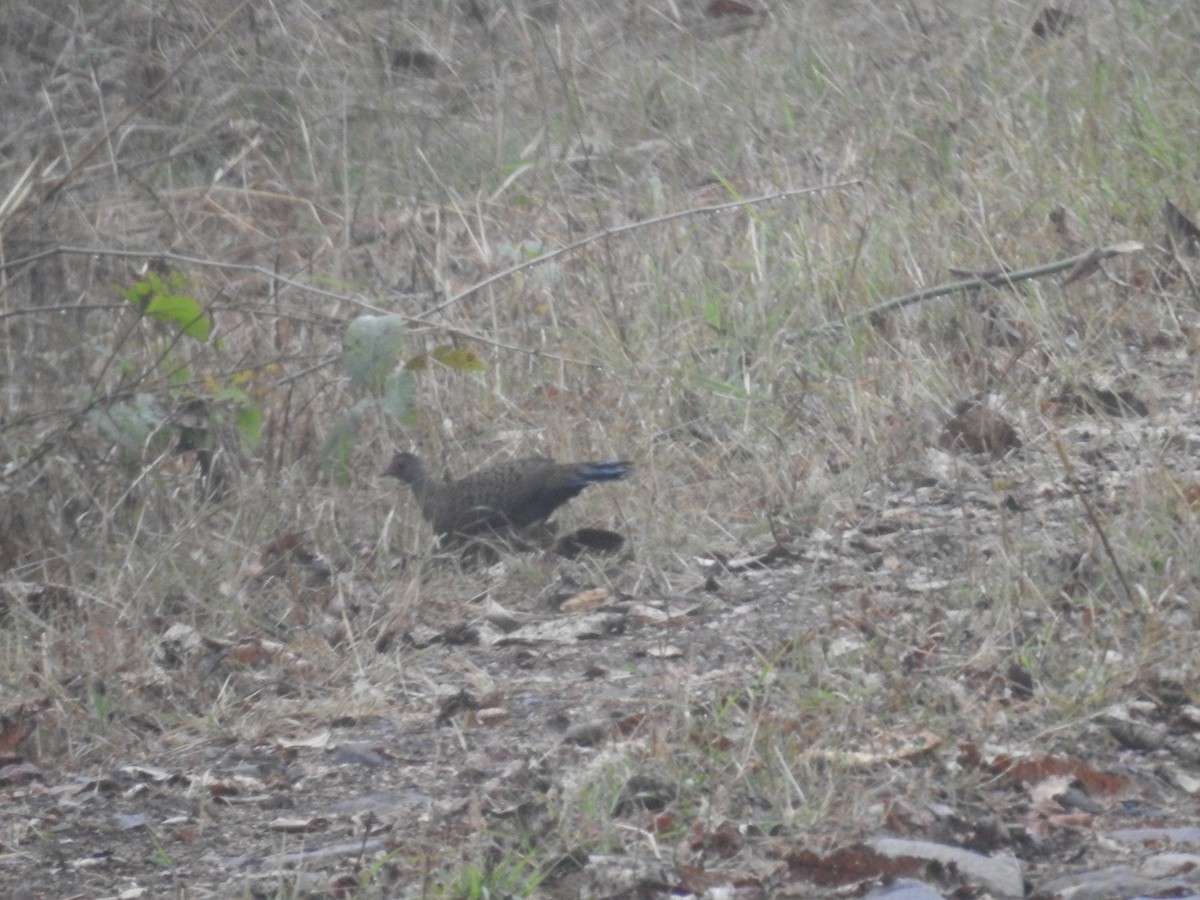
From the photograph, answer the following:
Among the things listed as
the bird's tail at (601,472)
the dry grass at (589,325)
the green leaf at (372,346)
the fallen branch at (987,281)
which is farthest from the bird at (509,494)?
the fallen branch at (987,281)

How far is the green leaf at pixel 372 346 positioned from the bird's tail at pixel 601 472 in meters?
0.70

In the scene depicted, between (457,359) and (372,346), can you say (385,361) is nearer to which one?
(372,346)

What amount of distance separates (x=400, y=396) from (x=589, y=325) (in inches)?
65.4

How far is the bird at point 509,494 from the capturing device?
19.1 ft

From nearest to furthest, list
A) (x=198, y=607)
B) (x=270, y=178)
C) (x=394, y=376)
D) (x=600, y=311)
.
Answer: (x=198, y=607)
(x=394, y=376)
(x=600, y=311)
(x=270, y=178)

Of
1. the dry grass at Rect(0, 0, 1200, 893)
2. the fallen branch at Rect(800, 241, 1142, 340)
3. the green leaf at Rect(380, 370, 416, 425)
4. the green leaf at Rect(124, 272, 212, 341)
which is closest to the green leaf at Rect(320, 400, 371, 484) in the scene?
the dry grass at Rect(0, 0, 1200, 893)

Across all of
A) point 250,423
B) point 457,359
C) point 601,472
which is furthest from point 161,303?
point 601,472

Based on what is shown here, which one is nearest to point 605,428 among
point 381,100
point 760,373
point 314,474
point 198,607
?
point 760,373

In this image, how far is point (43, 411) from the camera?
603 cm

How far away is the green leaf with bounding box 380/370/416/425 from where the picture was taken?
5672 millimetres

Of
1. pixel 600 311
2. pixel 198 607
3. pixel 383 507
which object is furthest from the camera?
pixel 600 311

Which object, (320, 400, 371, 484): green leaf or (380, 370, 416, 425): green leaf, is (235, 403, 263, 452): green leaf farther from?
(380, 370, 416, 425): green leaf

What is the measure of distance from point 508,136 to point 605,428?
3522 mm

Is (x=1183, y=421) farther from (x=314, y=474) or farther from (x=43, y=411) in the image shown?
A: (x=43, y=411)
